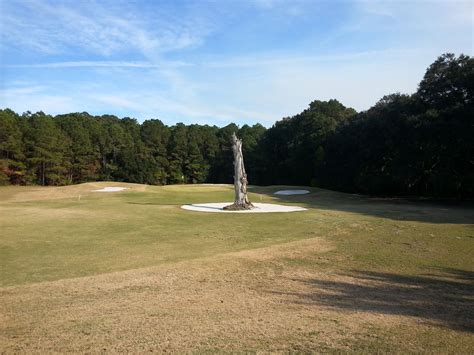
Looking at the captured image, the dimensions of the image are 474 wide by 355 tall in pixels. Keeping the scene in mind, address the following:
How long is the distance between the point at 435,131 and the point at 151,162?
186 ft

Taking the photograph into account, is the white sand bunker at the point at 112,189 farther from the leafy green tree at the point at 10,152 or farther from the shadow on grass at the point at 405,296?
the shadow on grass at the point at 405,296

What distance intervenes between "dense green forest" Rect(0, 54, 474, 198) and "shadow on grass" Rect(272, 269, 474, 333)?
24504mm

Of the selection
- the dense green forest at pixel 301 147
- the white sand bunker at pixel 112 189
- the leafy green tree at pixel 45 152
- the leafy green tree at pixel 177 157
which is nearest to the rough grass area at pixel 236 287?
the dense green forest at pixel 301 147

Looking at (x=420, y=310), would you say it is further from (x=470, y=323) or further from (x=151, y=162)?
(x=151, y=162)

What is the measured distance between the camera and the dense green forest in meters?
32.5

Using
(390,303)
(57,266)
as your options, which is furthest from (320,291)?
(57,266)

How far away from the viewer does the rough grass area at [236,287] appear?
6016mm

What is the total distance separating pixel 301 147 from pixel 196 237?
51.4 metres

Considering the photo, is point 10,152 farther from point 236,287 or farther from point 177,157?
point 236,287

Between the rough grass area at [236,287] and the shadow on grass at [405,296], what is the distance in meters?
0.02

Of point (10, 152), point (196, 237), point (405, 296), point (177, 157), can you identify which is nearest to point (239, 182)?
point (196, 237)

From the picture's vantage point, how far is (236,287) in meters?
8.88

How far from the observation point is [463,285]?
9.22 meters

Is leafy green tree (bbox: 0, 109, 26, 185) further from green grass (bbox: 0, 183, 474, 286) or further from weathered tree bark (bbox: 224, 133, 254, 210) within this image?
weathered tree bark (bbox: 224, 133, 254, 210)
